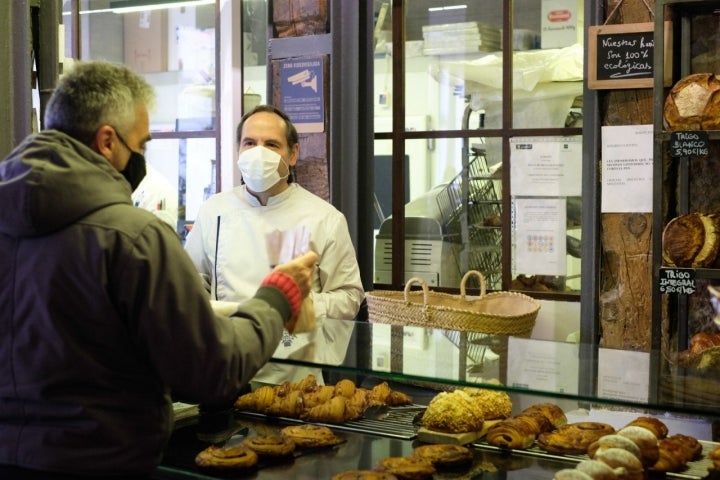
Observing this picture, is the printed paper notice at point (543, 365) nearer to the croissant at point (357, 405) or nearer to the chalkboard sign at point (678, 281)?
the croissant at point (357, 405)

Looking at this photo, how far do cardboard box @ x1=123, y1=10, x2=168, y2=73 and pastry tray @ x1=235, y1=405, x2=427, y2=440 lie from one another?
12.2 ft

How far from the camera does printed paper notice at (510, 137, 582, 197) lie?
416 cm

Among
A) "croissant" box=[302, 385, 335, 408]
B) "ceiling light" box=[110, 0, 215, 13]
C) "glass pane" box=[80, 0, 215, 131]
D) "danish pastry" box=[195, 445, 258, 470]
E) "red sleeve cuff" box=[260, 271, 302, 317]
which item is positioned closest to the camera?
"red sleeve cuff" box=[260, 271, 302, 317]

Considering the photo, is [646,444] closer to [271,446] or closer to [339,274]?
[271,446]

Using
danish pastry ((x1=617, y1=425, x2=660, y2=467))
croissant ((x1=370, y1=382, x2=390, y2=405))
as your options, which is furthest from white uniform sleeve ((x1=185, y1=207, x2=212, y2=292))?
danish pastry ((x1=617, y1=425, x2=660, y2=467))

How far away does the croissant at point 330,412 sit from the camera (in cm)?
236

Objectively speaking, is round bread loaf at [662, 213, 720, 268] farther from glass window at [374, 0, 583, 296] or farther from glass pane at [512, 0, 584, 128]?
glass pane at [512, 0, 584, 128]

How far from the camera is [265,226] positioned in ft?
11.3

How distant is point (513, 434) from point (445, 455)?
198mm

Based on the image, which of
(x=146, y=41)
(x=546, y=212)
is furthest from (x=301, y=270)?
(x=146, y=41)

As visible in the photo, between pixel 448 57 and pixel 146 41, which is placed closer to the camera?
pixel 448 57

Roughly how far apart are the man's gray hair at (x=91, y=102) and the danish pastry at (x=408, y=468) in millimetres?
879

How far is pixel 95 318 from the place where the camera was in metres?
1.71

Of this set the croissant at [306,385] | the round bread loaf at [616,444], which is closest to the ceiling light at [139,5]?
the croissant at [306,385]
